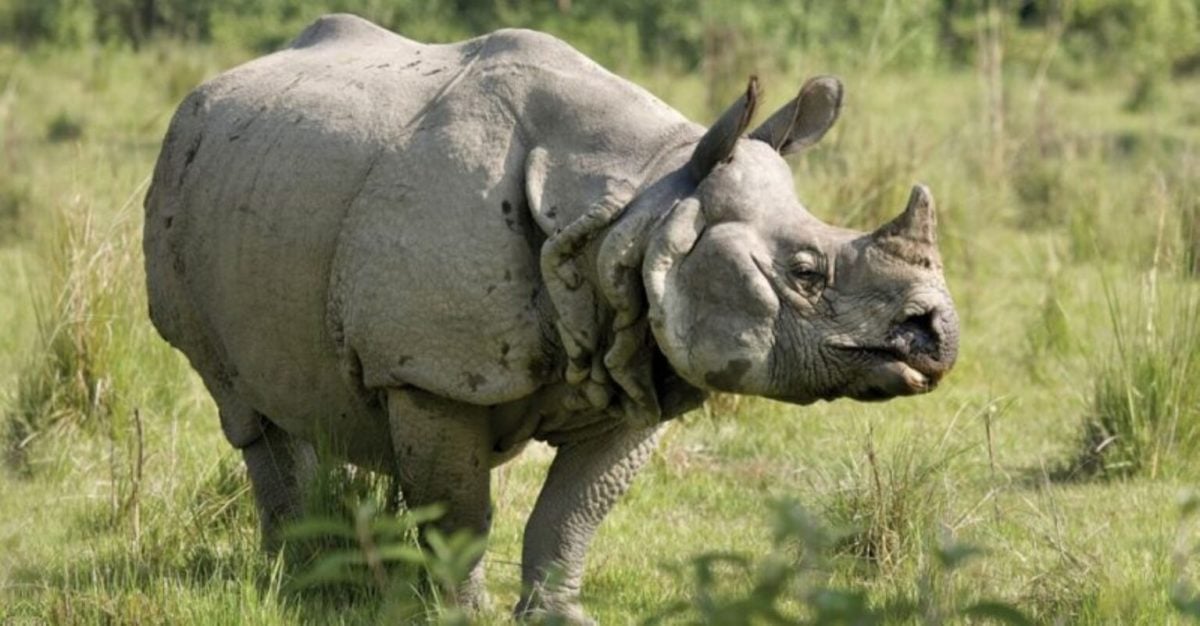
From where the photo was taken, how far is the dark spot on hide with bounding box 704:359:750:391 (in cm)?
512

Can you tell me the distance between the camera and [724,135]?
5215 mm

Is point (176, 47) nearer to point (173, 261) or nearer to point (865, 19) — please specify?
point (865, 19)

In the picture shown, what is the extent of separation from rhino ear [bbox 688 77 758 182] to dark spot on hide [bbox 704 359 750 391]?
0.46 metres

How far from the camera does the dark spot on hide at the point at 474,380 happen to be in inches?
217

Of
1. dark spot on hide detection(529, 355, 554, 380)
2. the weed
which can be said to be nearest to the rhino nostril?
dark spot on hide detection(529, 355, 554, 380)

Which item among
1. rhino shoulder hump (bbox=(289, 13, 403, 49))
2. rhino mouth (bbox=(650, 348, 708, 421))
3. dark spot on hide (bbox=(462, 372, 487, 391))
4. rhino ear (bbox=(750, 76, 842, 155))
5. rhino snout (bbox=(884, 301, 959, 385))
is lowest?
dark spot on hide (bbox=(462, 372, 487, 391))

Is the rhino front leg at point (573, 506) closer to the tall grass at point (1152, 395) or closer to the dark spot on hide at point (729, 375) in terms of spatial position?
the dark spot on hide at point (729, 375)

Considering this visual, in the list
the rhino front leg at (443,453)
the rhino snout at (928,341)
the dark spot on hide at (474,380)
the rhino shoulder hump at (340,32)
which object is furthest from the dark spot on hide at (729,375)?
the rhino shoulder hump at (340,32)

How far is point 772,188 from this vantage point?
17.4ft

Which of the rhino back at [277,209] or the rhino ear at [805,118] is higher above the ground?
the rhino ear at [805,118]

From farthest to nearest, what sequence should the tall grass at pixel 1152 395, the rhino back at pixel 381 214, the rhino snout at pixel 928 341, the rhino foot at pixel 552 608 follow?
1. the tall grass at pixel 1152 395
2. the rhino foot at pixel 552 608
3. the rhino back at pixel 381 214
4. the rhino snout at pixel 928 341

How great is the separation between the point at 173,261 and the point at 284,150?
0.67 metres

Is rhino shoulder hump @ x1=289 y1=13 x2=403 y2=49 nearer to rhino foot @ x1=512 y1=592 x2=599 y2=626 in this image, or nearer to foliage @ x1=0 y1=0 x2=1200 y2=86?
rhino foot @ x1=512 y1=592 x2=599 y2=626

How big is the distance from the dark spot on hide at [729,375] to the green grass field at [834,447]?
1.47 feet
